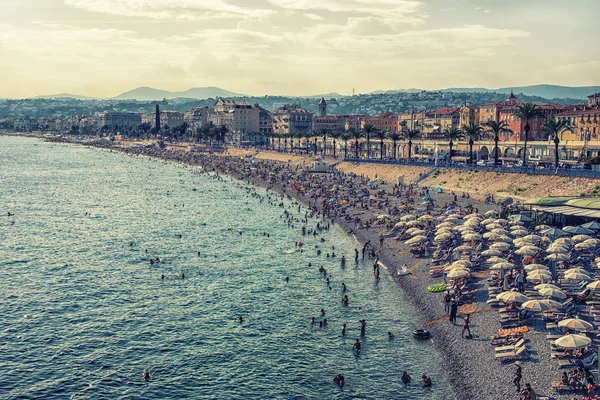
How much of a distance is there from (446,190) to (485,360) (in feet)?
186

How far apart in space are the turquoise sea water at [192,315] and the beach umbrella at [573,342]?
5.63 meters

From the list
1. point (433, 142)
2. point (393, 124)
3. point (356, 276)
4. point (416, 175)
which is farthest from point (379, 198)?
point (393, 124)

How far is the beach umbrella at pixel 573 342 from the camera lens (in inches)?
1027

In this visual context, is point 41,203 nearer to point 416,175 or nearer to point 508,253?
point 416,175

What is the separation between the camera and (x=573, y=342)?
1033 inches

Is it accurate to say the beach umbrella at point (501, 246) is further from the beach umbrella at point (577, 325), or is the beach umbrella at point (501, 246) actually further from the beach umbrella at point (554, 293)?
the beach umbrella at point (577, 325)

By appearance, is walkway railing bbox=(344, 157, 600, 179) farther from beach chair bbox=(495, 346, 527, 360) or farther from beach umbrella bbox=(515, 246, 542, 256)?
beach chair bbox=(495, 346, 527, 360)

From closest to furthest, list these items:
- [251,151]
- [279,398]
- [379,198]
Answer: [279,398]
[379,198]
[251,151]

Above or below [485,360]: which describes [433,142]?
above

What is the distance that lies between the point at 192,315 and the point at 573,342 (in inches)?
864

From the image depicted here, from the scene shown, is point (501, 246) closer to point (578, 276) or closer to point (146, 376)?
point (578, 276)

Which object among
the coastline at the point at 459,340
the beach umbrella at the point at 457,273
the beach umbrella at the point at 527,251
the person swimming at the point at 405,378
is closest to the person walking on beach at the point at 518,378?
the coastline at the point at 459,340

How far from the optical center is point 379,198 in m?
80.2

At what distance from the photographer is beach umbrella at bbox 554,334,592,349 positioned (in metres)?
26.1
